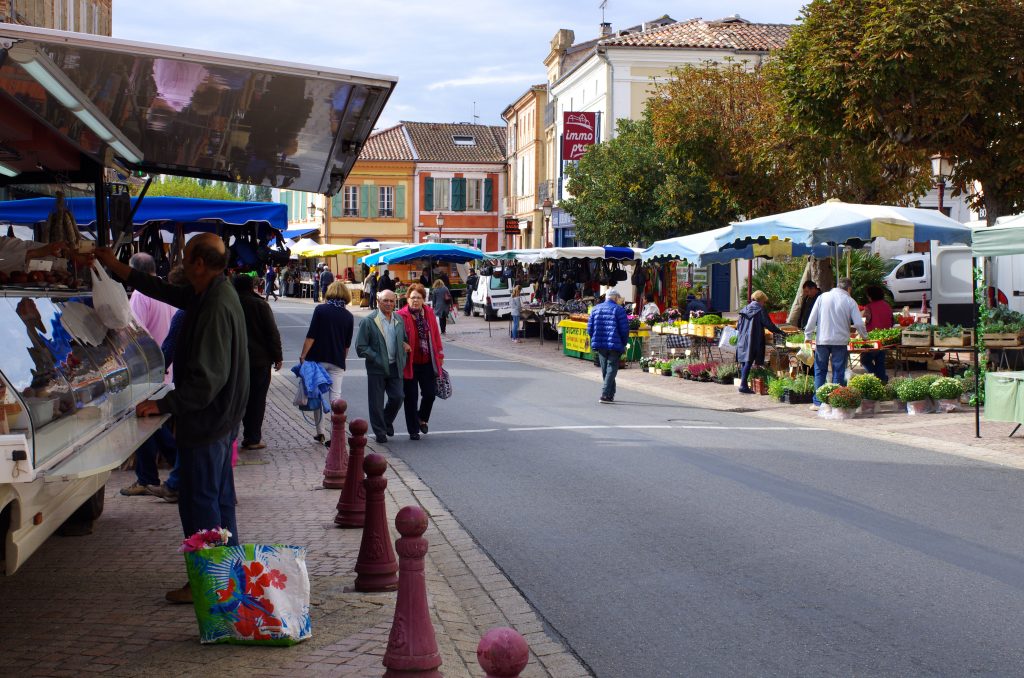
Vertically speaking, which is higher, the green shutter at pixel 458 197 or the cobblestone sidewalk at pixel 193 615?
the green shutter at pixel 458 197

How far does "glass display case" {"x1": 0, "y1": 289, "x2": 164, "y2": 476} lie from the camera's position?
4.94m

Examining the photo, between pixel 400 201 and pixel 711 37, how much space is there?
3077 centimetres

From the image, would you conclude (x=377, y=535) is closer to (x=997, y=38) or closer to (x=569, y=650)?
(x=569, y=650)

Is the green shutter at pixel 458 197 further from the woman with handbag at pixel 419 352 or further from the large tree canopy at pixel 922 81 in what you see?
the woman with handbag at pixel 419 352

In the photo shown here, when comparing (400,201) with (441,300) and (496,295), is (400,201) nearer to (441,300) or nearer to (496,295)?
(496,295)

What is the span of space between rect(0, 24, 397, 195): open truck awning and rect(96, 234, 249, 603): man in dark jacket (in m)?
0.87

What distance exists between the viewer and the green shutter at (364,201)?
73750 millimetres

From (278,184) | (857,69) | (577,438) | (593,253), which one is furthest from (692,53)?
(278,184)

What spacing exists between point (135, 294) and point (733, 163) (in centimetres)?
2025

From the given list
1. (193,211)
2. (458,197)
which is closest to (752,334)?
(193,211)

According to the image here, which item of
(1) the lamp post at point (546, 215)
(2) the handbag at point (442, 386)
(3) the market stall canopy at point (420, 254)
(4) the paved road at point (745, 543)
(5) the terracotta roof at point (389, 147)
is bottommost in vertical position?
(4) the paved road at point (745, 543)

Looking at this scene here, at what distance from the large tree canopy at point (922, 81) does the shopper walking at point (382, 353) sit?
8853 mm

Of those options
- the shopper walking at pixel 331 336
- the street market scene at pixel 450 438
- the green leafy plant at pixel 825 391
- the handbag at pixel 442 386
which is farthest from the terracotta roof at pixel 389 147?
the shopper walking at pixel 331 336

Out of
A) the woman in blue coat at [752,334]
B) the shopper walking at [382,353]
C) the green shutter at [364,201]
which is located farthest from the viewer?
the green shutter at [364,201]
